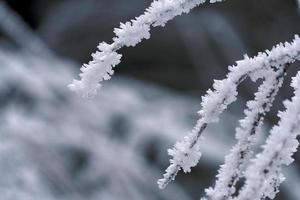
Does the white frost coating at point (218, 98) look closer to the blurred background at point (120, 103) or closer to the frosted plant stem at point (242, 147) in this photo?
the frosted plant stem at point (242, 147)

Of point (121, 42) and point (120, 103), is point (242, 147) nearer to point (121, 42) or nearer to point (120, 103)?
point (121, 42)

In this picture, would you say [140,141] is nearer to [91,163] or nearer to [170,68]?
[91,163]

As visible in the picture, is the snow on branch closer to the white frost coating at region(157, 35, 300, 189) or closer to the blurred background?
the white frost coating at region(157, 35, 300, 189)

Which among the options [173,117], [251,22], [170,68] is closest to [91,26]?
[170,68]

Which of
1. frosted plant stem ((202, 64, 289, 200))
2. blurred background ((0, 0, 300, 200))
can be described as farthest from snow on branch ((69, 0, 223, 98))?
blurred background ((0, 0, 300, 200))

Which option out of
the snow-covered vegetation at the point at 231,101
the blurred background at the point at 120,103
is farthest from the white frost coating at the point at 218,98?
the blurred background at the point at 120,103

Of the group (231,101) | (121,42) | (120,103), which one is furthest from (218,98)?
(120,103)

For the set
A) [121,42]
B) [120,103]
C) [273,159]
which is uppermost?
[120,103]
